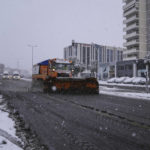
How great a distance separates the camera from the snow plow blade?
15662 millimetres

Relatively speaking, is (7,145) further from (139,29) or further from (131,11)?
(131,11)

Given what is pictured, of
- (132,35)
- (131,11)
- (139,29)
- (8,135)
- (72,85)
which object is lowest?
(8,135)

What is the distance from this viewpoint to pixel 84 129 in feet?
17.1

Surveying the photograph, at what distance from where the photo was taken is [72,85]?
627 inches

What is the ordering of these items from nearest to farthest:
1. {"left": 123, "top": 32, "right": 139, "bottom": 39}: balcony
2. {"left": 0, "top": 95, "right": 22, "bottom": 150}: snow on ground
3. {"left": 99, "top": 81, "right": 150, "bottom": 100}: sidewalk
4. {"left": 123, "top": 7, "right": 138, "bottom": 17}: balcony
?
{"left": 0, "top": 95, "right": 22, "bottom": 150}: snow on ground → {"left": 99, "top": 81, "right": 150, "bottom": 100}: sidewalk → {"left": 123, "top": 32, "right": 139, "bottom": 39}: balcony → {"left": 123, "top": 7, "right": 138, "bottom": 17}: balcony

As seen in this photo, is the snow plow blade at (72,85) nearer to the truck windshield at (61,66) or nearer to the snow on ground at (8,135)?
the truck windshield at (61,66)

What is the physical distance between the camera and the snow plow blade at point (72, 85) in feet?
→ 51.4

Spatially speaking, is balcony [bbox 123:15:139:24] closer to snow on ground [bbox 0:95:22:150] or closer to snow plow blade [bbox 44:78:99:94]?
snow plow blade [bbox 44:78:99:94]

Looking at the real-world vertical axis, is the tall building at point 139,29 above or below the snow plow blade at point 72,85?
above

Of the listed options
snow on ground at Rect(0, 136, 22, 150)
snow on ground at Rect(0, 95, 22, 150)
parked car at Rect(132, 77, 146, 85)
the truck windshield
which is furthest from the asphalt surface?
parked car at Rect(132, 77, 146, 85)

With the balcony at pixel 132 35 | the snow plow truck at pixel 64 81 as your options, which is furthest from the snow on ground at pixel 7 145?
the balcony at pixel 132 35

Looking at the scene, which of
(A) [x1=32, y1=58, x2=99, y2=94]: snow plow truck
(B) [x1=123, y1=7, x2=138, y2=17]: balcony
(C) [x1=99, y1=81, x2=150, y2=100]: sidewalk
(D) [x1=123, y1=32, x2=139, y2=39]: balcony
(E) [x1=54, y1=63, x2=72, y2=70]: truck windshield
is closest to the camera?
(C) [x1=99, y1=81, x2=150, y2=100]: sidewalk

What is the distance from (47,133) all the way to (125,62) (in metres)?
54.8

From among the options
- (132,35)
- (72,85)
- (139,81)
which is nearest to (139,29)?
(132,35)
